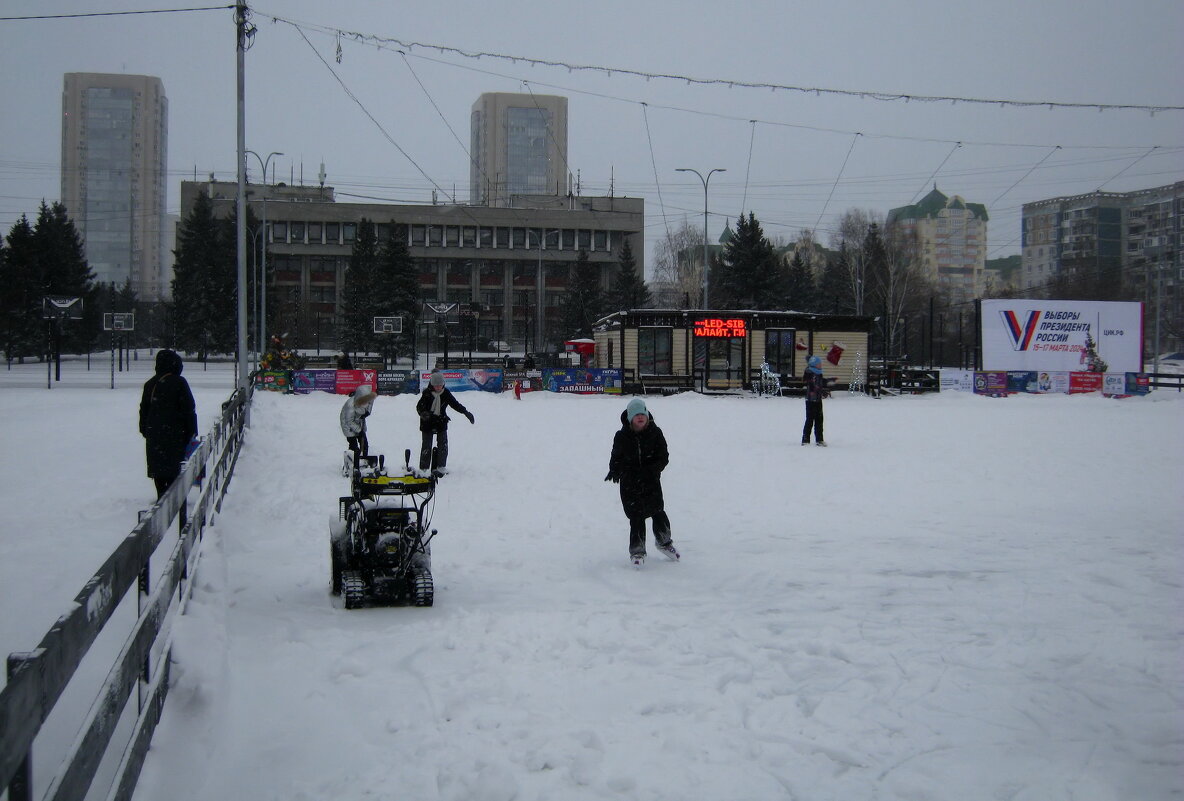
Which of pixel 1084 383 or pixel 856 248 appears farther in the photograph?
pixel 856 248

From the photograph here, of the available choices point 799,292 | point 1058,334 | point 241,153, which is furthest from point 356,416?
point 799,292

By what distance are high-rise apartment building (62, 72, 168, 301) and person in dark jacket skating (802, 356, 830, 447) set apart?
13052 centimetres

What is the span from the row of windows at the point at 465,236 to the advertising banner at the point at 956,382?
56215 millimetres

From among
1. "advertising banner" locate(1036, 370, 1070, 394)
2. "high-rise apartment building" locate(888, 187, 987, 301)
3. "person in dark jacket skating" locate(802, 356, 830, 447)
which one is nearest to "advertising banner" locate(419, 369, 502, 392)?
"person in dark jacket skating" locate(802, 356, 830, 447)

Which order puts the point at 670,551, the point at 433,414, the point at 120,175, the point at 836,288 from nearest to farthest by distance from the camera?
the point at 670,551
the point at 433,414
the point at 836,288
the point at 120,175

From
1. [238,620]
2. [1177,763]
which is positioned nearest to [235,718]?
[238,620]

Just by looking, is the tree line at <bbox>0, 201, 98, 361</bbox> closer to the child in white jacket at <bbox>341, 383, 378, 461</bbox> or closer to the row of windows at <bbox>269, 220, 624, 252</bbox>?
the row of windows at <bbox>269, 220, 624, 252</bbox>

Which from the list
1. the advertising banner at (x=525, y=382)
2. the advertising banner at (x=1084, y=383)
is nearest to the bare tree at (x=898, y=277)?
the advertising banner at (x=1084, y=383)

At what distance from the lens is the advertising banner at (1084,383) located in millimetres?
43406

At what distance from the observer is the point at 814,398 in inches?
781

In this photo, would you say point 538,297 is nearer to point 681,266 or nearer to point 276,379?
point 681,266

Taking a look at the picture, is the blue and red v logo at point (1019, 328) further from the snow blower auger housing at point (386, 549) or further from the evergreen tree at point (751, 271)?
the snow blower auger housing at point (386, 549)

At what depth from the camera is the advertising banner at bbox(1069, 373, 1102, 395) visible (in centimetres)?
4341

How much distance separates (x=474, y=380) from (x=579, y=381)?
4665mm
